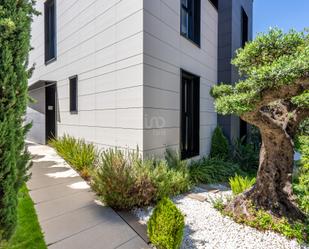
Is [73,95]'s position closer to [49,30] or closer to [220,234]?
[49,30]

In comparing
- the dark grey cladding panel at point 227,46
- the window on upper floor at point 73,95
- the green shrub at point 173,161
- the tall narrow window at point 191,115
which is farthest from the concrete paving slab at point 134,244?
the dark grey cladding panel at point 227,46

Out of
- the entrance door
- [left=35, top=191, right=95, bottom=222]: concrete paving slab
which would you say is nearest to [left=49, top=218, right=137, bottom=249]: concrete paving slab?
[left=35, top=191, right=95, bottom=222]: concrete paving slab

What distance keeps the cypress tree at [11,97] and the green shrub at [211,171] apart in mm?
4732

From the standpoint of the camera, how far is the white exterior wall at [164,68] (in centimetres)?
554

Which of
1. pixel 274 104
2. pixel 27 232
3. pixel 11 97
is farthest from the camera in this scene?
pixel 274 104

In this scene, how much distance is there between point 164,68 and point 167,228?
4.26 metres

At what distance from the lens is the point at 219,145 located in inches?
350

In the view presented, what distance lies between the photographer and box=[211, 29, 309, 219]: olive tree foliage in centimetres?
329

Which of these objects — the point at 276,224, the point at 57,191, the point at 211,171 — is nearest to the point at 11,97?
the point at 57,191

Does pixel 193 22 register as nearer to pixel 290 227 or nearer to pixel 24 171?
pixel 290 227

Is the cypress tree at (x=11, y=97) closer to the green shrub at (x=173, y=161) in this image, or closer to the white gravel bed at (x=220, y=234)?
the white gravel bed at (x=220, y=234)

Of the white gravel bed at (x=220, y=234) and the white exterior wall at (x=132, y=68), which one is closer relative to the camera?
the white gravel bed at (x=220, y=234)

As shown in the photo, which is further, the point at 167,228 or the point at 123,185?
the point at 123,185

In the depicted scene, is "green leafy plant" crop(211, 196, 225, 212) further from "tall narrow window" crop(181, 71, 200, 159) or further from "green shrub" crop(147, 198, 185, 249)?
"tall narrow window" crop(181, 71, 200, 159)
